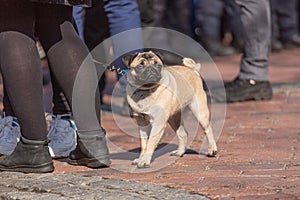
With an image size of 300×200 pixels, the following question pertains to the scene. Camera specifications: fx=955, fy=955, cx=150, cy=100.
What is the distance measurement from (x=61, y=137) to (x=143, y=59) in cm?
67

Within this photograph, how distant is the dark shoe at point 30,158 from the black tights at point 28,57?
1.5 inches

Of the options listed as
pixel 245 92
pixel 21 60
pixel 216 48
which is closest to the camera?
pixel 21 60

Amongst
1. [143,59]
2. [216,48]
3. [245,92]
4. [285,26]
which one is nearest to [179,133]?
[143,59]

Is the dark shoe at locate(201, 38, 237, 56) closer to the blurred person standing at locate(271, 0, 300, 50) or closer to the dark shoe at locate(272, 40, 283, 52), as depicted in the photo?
the dark shoe at locate(272, 40, 283, 52)

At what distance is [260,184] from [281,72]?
4.90 meters

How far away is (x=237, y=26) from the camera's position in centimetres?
1153

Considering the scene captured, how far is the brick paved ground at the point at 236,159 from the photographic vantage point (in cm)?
389

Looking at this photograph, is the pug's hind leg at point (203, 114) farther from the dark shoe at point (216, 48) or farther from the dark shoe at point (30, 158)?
the dark shoe at point (216, 48)

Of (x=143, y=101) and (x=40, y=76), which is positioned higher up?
(x=40, y=76)

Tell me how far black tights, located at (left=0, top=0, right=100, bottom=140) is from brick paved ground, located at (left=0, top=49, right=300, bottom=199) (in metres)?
0.33

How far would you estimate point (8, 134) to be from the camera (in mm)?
4680

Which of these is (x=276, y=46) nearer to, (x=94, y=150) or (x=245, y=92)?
(x=245, y=92)

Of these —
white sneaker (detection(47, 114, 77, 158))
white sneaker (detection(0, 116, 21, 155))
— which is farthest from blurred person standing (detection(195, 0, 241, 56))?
white sneaker (detection(0, 116, 21, 155))

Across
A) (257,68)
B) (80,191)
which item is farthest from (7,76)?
(257,68)
